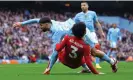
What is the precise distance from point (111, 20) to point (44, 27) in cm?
2972

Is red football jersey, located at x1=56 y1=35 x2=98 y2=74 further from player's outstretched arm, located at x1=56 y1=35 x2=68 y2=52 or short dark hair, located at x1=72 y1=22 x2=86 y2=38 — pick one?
short dark hair, located at x1=72 y1=22 x2=86 y2=38

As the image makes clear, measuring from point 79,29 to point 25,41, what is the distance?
23747 millimetres

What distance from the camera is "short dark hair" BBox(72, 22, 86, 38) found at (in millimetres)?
10727

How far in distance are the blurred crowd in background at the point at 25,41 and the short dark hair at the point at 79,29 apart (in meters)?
19.0

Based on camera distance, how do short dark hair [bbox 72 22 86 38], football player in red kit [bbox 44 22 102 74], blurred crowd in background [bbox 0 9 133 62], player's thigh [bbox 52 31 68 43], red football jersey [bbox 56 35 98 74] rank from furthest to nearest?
blurred crowd in background [bbox 0 9 133 62], player's thigh [bbox 52 31 68 43], red football jersey [bbox 56 35 98 74], football player in red kit [bbox 44 22 102 74], short dark hair [bbox 72 22 86 38]

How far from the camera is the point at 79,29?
35.3 feet

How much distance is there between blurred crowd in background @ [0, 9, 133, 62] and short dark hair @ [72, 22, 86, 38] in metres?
19.0

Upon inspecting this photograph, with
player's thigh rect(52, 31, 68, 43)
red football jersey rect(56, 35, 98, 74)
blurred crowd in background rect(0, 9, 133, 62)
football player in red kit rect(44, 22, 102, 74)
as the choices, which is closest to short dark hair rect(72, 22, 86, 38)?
football player in red kit rect(44, 22, 102, 74)

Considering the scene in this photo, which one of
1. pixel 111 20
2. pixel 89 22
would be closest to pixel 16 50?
pixel 111 20

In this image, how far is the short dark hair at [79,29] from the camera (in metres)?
10.7

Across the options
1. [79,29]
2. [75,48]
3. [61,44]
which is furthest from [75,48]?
[79,29]

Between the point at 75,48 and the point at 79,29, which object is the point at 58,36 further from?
the point at 79,29

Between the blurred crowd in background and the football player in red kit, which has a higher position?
the football player in red kit

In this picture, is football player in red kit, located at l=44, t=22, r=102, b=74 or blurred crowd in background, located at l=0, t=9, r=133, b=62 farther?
blurred crowd in background, located at l=0, t=9, r=133, b=62
